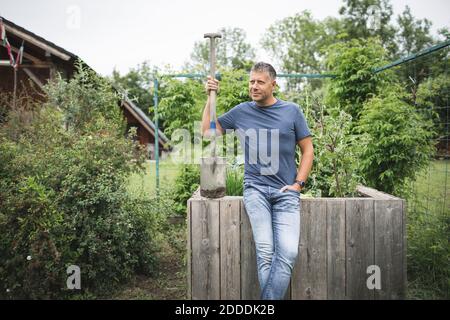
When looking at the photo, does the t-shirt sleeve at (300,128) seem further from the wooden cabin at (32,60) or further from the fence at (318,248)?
the wooden cabin at (32,60)

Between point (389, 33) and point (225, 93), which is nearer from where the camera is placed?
point (225, 93)

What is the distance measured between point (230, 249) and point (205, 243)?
0.18 meters

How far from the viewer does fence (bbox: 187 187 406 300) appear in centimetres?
257

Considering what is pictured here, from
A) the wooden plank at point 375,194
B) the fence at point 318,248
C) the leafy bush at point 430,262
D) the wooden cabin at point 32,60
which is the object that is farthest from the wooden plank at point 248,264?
the wooden cabin at point 32,60

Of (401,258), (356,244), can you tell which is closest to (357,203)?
(356,244)

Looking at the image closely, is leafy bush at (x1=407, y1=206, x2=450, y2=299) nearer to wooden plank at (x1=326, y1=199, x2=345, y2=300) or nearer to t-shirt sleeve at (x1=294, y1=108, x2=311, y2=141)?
Answer: wooden plank at (x1=326, y1=199, x2=345, y2=300)

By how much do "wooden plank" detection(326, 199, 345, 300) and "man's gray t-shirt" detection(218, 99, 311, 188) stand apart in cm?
35

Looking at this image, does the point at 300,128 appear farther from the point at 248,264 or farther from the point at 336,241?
the point at 248,264

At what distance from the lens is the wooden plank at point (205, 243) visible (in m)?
2.57

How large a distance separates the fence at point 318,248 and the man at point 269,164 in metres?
0.19

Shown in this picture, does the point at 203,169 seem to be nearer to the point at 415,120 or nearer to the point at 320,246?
the point at 320,246

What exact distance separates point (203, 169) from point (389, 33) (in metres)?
29.3

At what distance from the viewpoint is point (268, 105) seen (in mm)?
2664

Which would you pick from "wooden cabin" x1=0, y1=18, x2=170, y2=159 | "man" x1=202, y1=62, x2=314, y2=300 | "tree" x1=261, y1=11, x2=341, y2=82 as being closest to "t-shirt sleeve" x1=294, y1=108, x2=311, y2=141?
"man" x1=202, y1=62, x2=314, y2=300
